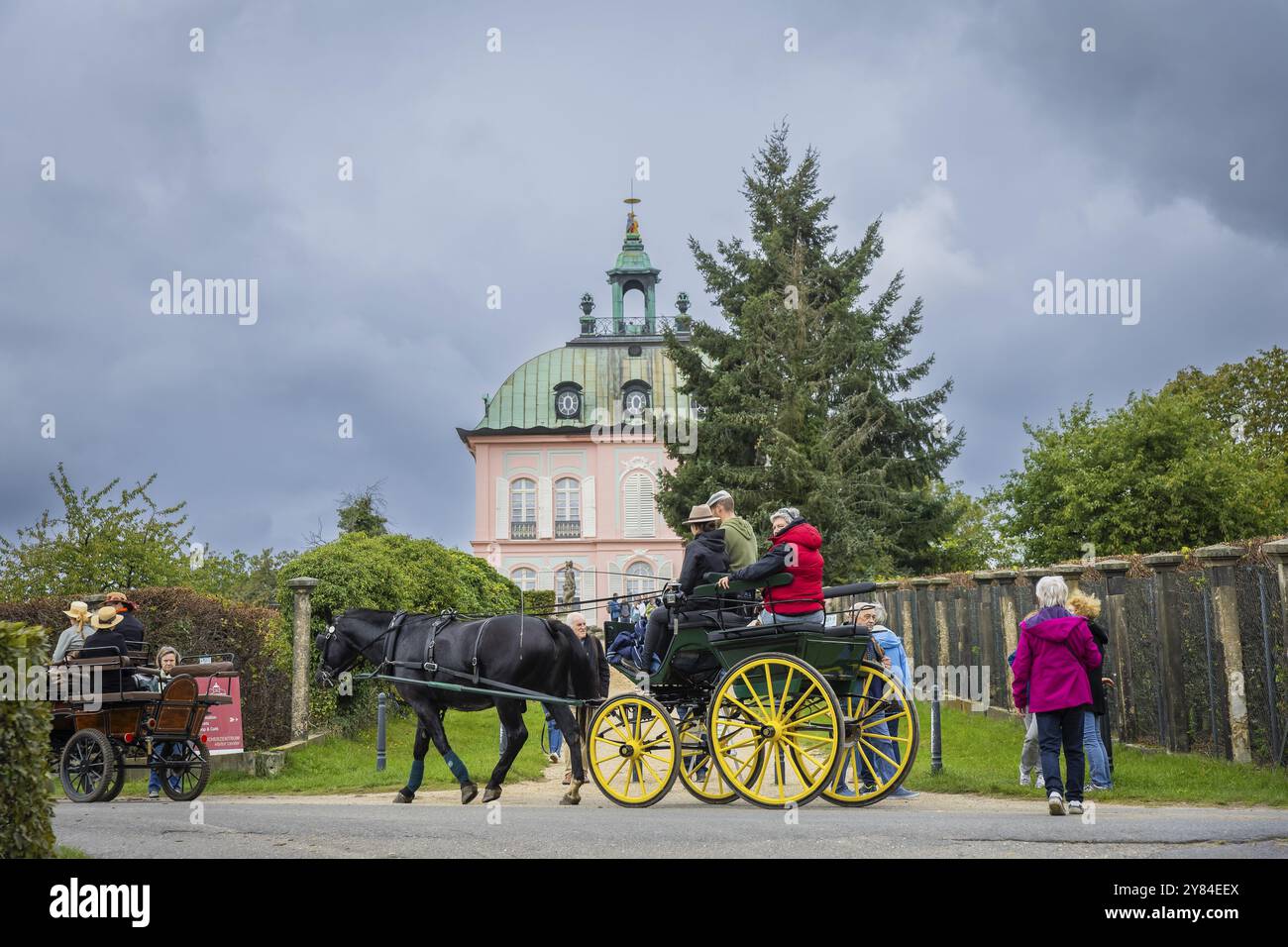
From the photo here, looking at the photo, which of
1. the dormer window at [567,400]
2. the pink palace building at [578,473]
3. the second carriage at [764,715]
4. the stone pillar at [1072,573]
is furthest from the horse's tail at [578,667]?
the dormer window at [567,400]

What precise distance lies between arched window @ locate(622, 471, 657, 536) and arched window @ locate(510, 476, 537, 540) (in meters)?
4.07

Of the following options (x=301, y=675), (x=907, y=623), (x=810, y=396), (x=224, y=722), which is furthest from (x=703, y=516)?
(x=810, y=396)

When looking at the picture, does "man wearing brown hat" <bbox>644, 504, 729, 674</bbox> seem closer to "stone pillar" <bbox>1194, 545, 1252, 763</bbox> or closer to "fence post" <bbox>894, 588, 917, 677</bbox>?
"stone pillar" <bbox>1194, 545, 1252, 763</bbox>

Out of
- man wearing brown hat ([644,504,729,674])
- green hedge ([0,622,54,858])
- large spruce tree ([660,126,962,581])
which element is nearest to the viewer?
green hedge ([0,622,54,858])

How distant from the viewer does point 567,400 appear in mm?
64250

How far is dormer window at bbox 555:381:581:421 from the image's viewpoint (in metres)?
64.0

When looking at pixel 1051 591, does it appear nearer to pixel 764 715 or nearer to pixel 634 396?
pixel 764 715

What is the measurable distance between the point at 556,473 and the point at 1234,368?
95.9 feet

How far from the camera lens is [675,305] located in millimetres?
72875

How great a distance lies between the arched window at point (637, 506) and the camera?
62969 mm

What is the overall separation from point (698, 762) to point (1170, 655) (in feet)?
19.7

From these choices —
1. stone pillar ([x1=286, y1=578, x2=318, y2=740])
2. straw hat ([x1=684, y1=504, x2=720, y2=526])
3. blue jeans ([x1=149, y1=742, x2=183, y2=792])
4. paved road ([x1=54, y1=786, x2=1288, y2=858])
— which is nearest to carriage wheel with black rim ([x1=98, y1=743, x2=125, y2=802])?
blue jeans ([x1=149, y1=742, x2=183, y2=792])

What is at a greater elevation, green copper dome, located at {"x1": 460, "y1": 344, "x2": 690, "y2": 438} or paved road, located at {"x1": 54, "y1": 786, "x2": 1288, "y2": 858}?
green copper dome, located at {"x1": 460, "y1": 344, "x2": 690, "y2": 438}

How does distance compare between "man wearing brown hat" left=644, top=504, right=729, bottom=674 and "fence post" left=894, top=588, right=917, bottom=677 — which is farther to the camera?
"fence post" left=894, top=588, right=917, bottom=677
